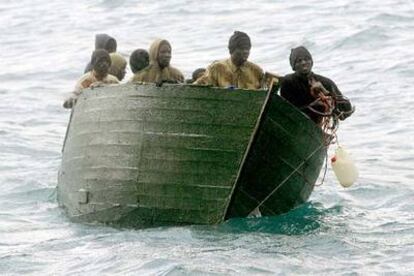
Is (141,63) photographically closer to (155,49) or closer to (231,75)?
(155,49)

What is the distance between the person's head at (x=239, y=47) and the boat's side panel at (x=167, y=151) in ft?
3.08

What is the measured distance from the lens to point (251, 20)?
108 feet

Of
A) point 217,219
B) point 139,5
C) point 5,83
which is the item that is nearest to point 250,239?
point 217,219

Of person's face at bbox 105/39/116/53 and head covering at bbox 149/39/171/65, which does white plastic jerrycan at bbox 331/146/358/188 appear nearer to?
head covering at bbox 149/39/171/65

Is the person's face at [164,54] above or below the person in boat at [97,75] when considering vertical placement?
above

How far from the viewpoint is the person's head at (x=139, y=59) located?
13.4m

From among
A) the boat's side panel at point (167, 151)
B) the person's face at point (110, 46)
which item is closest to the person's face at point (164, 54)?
the boat's side panel at point (167, 151)

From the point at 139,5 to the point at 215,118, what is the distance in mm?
26966

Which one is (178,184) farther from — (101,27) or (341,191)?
(101,27)

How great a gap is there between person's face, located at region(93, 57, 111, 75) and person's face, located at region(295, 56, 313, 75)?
2545 millimetres

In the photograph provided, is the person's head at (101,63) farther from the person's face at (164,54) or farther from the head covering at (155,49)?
the person's face at (164,54)

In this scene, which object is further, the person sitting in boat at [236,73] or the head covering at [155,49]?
the head covering at [155,49]

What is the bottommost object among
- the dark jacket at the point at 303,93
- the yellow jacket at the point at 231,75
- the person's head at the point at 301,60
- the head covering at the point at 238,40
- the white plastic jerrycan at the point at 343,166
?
the white plastic jerrycan at the point at 343,166

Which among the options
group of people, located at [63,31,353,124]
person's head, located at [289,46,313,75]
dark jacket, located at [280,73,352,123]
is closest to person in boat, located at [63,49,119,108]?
group of people, located at [63,31,353,124]
